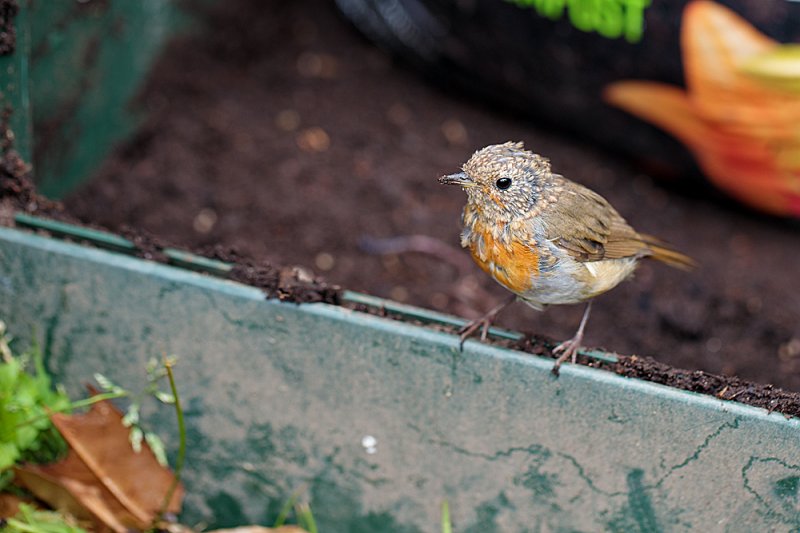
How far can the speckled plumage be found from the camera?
2.51 m

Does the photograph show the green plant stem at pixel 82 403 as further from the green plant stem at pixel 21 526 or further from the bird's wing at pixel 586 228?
the bird's wing at pixel 586 228

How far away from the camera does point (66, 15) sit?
12.0 ft

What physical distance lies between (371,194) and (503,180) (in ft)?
5.93

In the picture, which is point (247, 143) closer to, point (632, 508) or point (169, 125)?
point (169, 125)

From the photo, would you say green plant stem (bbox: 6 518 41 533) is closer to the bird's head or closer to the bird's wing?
the bird's head

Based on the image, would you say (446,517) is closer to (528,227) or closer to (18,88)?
(528,227)

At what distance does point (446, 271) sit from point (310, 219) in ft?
2.15

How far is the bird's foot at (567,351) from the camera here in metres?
2.48

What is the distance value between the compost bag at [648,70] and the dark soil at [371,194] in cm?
22

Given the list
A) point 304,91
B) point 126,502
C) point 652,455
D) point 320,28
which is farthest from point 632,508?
point 320,28

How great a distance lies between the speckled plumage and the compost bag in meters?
1.46

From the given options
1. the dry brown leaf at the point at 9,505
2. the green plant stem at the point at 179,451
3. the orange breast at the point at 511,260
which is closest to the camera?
the orange breast at the point at 511,260

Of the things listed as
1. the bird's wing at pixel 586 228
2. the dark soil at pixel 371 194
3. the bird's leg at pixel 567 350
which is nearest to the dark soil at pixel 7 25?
the dark soil at pixel 371 194

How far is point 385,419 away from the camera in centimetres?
269
